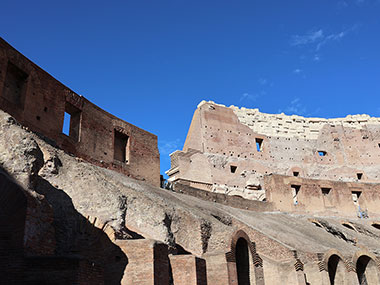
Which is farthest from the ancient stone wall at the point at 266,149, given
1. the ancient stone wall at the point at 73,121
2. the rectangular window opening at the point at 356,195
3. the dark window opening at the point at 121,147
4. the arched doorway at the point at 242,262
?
the arched doorway at the point at 242,262

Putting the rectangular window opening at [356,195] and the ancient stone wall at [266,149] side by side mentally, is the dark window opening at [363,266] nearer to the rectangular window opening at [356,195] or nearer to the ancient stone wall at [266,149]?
the ancient stone wall at [266,149]

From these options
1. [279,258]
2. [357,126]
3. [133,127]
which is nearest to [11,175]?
[279,258]

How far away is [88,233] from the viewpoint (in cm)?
780

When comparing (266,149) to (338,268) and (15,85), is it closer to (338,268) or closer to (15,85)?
(338,268)

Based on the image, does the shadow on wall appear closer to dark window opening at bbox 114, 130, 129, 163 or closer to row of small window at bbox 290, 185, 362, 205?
dark window opening at bbox 114, 130, 129, 163

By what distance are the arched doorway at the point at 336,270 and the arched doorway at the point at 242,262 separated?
197 inches

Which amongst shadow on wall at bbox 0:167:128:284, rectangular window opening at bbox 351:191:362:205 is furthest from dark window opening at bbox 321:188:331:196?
shadow on wall at bbox 0:167:128:284

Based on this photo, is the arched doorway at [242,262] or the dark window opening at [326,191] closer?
the arched doorway at [242,262]

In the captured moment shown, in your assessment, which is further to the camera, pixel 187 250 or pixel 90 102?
pixel 90 102

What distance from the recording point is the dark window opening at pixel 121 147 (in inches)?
692

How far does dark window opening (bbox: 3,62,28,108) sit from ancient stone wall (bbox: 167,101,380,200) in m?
15.6

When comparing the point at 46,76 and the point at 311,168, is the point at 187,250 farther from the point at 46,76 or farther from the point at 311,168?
the point at 311,168

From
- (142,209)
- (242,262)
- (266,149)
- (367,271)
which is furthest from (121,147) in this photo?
(266,149)

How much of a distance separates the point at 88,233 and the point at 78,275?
219 centimetres
